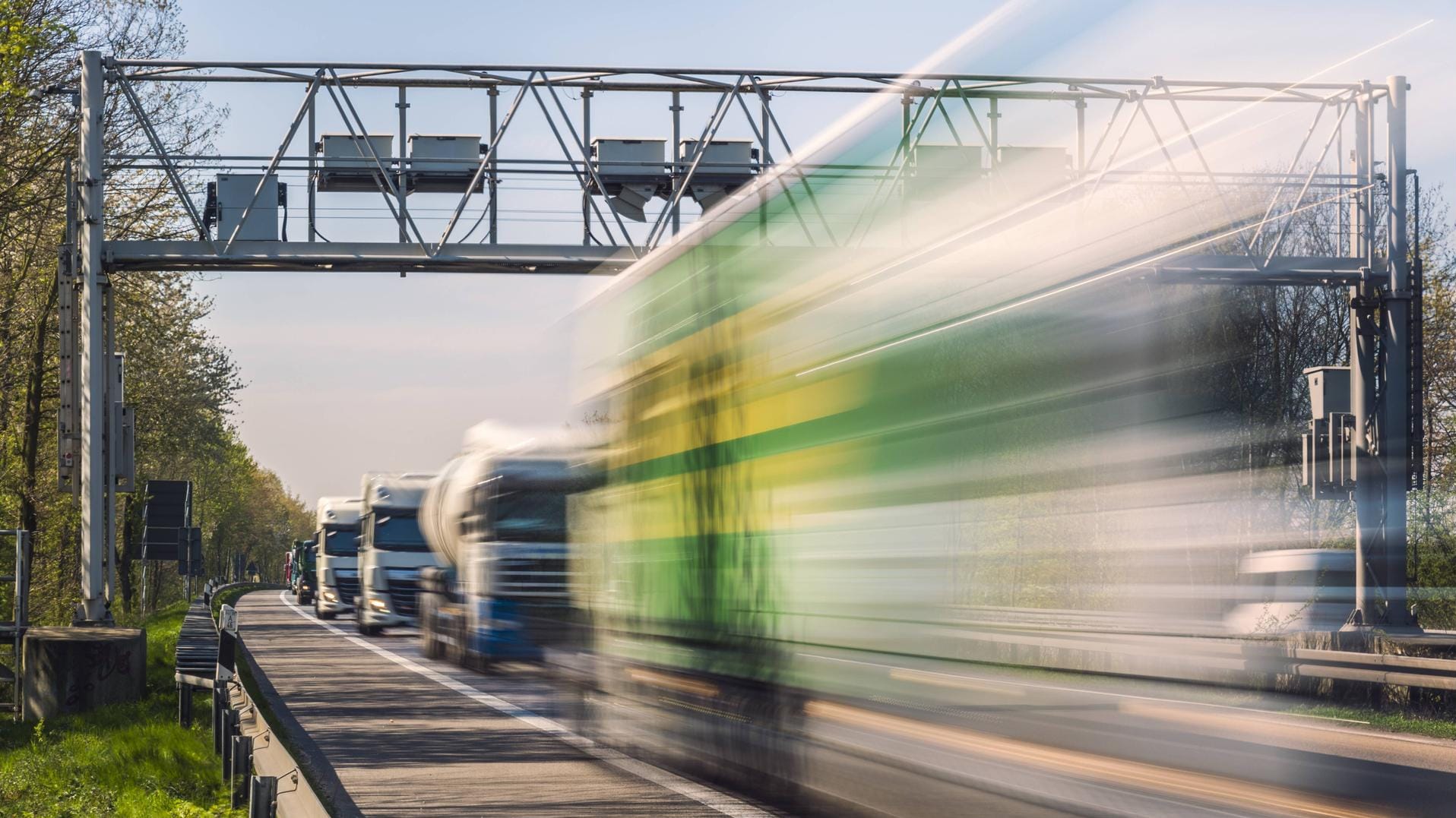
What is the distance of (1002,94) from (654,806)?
5.59 metres

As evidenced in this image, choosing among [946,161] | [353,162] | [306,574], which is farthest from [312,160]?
[306,574]

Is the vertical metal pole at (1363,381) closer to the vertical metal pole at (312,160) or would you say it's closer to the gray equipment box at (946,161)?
the gray equipment box at (946,161)

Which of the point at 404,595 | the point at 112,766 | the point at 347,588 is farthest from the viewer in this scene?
the point at 347,588

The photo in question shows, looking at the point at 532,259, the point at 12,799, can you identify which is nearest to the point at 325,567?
the point at 532,259

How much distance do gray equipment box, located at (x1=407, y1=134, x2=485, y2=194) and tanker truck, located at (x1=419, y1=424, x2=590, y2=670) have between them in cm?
350

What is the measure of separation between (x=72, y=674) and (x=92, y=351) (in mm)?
5746

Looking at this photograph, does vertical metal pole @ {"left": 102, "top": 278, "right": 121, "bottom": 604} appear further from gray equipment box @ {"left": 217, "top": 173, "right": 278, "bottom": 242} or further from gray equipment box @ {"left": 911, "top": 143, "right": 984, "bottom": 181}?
gray equipment box @ {"left": 911, "top": 143, "right": 984, "bottom": 181}

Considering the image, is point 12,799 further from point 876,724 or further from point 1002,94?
point 1002,94

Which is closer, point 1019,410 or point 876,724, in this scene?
point 1019,410

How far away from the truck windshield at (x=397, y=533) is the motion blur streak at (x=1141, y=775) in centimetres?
2505

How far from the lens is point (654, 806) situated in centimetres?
980

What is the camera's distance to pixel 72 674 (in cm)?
1631

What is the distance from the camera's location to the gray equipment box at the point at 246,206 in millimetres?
22719

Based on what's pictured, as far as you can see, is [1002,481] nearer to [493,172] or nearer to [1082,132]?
[1082,132]
